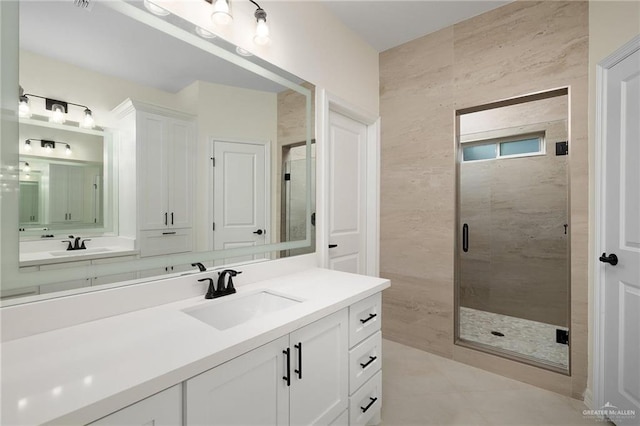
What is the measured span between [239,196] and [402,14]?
1945mm

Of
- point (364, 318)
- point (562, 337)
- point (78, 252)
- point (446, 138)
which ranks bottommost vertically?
point (562, 337)

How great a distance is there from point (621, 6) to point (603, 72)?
337mm

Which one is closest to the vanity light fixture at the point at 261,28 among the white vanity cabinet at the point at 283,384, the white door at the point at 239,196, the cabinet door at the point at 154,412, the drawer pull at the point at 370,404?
the white door at the point at 239,196

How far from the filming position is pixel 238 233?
5.39 feet

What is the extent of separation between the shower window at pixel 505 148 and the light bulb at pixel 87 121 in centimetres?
334

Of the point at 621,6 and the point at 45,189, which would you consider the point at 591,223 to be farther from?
the point at 45,189

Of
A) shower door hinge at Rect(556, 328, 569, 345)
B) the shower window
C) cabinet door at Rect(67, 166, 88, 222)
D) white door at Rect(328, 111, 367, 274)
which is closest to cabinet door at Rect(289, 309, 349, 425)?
cabinet door at Rect(67, 166, 88, 222)

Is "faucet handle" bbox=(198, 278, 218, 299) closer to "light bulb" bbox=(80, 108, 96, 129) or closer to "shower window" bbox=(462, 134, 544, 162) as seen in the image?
"light bulb" bbox=(80, 108, 96, 129)

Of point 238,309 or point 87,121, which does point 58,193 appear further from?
point 238,309

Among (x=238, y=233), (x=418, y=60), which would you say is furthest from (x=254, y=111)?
(x=418, y=60)

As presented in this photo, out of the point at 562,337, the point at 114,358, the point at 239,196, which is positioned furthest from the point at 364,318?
the point at 562,337

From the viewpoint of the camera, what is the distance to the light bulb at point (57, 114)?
1045 mm

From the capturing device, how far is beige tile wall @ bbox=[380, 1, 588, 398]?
1.92 meters

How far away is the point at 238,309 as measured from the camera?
55.9 inches
